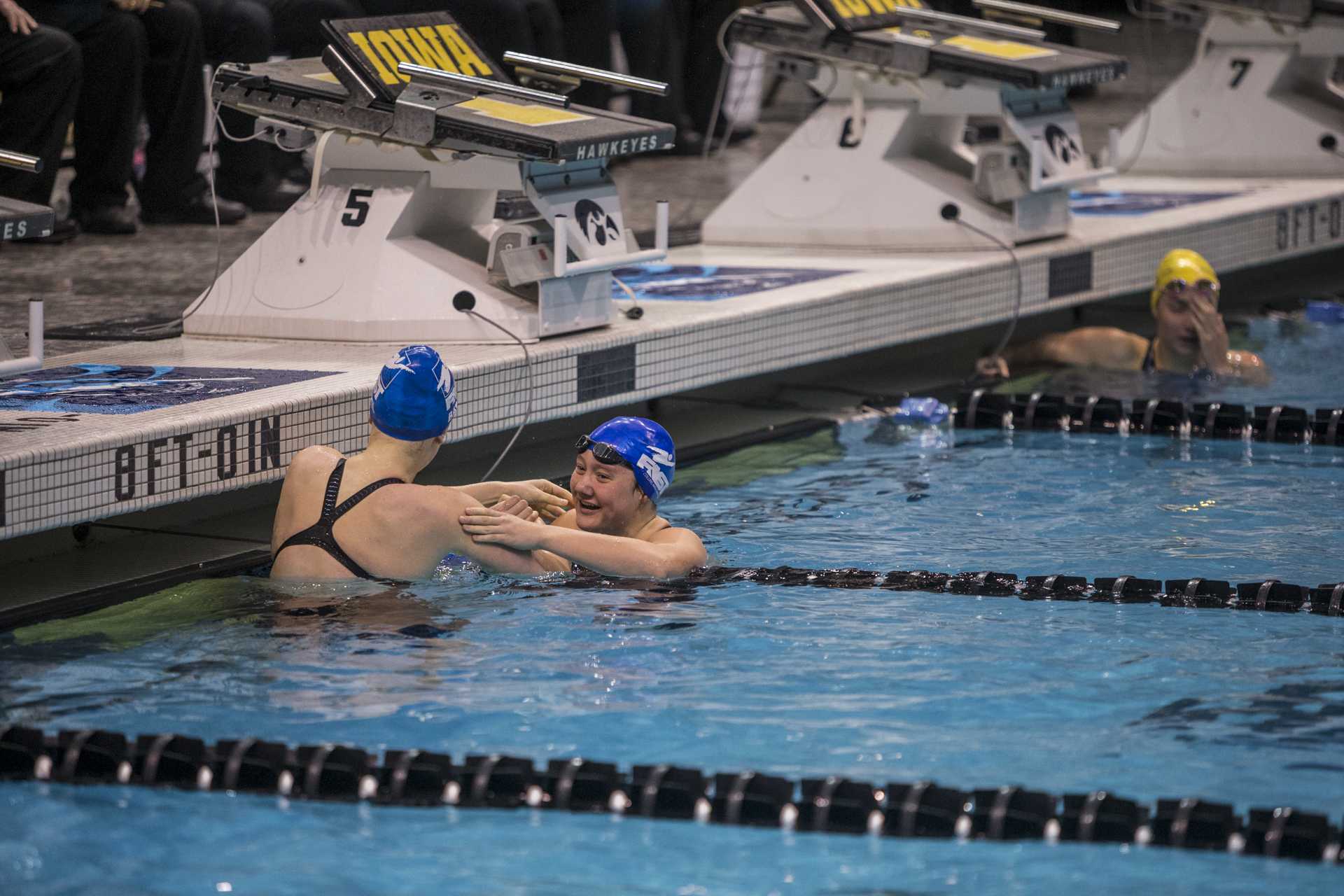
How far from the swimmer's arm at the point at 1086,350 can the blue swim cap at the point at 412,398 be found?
3506 mm

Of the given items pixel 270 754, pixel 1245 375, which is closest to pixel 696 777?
pixel 270 754

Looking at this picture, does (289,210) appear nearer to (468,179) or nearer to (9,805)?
(468,179)

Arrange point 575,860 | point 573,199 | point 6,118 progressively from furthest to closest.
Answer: point 6,118, point 573,199, point 575,860

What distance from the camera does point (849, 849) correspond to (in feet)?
9.86

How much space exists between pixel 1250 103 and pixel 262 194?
16.5 feet

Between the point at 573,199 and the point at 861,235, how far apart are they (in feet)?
7.53

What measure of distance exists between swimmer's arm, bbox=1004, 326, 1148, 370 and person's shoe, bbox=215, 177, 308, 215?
3.11 m

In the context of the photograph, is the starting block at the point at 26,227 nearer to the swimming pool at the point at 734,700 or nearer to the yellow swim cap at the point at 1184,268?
the swimming pool at the point at 734,700

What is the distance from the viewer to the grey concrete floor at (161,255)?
247 inches

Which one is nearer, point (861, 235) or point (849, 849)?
point (849, 849)

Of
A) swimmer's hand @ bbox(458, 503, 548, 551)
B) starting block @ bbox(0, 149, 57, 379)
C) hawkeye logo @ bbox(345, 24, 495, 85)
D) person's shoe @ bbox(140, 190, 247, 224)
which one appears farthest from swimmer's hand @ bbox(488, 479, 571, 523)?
person's shoe @ bbox(140, 190, 247, 224)

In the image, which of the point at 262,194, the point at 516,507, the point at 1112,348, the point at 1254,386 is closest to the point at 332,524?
the point at 516,507

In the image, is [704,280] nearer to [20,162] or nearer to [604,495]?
[604,495]

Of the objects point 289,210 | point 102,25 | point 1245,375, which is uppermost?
point 102,25
